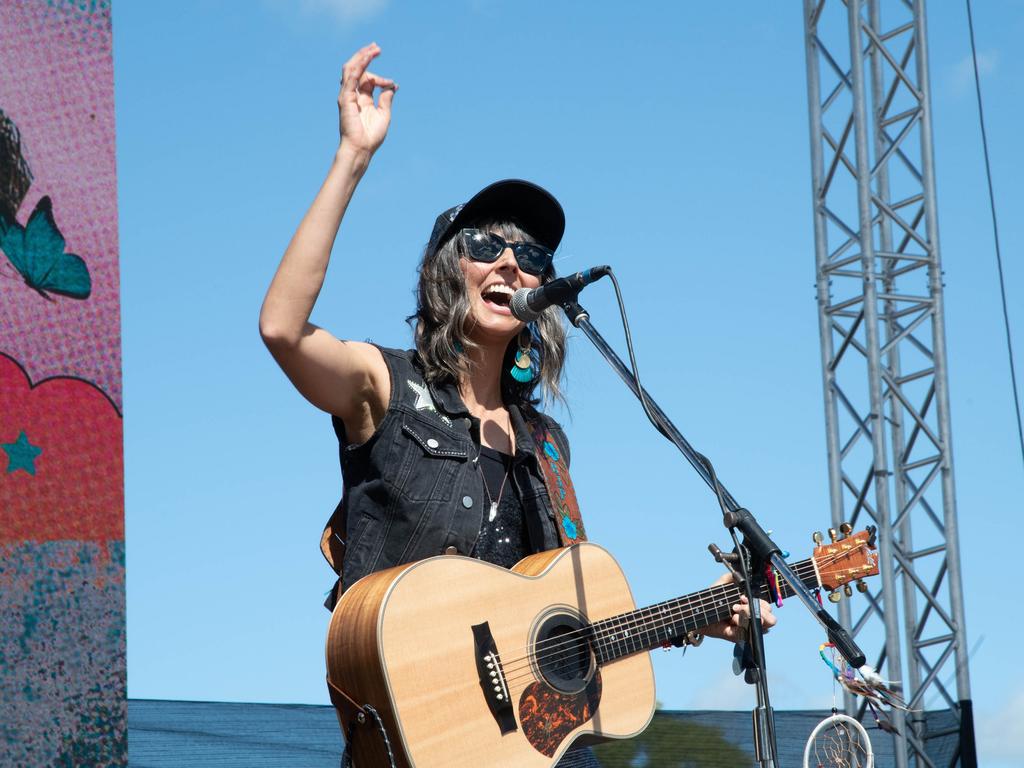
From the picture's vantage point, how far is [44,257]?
412 centimetres

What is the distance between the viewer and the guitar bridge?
8.79 feet

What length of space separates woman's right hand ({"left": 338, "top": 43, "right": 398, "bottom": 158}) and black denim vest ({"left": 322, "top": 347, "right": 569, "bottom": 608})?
1.70ft

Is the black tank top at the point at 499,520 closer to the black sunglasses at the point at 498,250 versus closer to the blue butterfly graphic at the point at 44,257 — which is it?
the black sunglasses at the point at 498,250

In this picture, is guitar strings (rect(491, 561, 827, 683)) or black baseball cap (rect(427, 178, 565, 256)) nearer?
guitar strings (rect(491, 561, 827, 683))

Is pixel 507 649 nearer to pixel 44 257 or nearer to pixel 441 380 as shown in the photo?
pixel 441 380

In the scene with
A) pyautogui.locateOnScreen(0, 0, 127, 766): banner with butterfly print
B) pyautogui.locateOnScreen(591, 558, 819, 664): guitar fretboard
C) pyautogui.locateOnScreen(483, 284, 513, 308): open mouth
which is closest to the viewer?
pyautogui.locateOnScreen(591, 558, 819, 664): guitar fretboard

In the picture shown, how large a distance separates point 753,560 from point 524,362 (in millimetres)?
883

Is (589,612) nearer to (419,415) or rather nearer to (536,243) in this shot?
(419,415)

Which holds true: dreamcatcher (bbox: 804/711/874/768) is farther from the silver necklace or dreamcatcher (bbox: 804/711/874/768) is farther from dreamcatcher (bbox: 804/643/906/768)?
the silver necklace

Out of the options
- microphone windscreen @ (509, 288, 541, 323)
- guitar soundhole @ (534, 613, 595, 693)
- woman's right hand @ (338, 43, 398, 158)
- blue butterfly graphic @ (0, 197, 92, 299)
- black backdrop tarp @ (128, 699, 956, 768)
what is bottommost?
black backdrop tarp @ (128, 699, 956, 768)

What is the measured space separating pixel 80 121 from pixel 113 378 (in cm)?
86

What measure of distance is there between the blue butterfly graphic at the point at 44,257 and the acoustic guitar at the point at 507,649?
79.2 inches

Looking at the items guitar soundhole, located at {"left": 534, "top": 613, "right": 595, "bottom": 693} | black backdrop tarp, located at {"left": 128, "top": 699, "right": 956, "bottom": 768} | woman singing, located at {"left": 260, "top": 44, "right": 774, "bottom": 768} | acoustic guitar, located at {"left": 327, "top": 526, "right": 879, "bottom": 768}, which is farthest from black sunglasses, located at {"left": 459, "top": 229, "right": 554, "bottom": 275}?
black backdrop tarp, located at {"left": 128, "top": 699, "right": 956, "bottom": 768}

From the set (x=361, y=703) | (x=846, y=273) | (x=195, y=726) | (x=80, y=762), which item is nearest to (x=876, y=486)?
(x=846, y=273)
